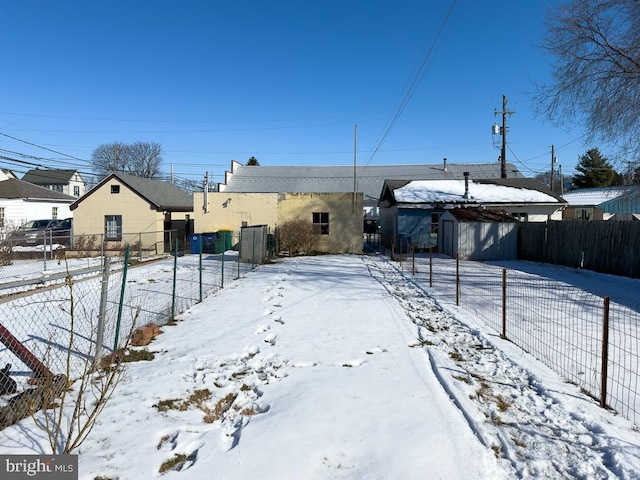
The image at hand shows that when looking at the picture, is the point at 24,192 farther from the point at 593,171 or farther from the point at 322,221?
the point at 593,171

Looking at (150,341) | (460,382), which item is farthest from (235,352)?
(460,382)

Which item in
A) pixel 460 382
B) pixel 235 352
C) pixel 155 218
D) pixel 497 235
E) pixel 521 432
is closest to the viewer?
pixel 521 432

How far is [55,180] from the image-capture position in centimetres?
5619

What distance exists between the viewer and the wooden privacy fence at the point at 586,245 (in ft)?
44.4

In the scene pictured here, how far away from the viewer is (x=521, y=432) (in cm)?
363

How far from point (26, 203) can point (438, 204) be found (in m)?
32.9

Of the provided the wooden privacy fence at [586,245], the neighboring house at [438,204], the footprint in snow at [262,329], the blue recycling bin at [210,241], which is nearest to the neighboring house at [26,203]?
the blue recycling bin at [210,241]

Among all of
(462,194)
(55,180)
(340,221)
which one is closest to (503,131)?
(462,194)

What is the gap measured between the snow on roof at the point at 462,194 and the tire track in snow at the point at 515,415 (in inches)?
730

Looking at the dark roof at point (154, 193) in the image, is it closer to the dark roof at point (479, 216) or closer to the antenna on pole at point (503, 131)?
the dark roof at point (479, 216)

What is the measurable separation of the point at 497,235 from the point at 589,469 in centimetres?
1813

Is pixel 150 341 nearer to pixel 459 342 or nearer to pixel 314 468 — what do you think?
pixel 314 468

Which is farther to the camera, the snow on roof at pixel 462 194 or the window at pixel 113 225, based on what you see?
the window at pixel 113 225

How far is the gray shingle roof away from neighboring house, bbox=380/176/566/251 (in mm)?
14173
